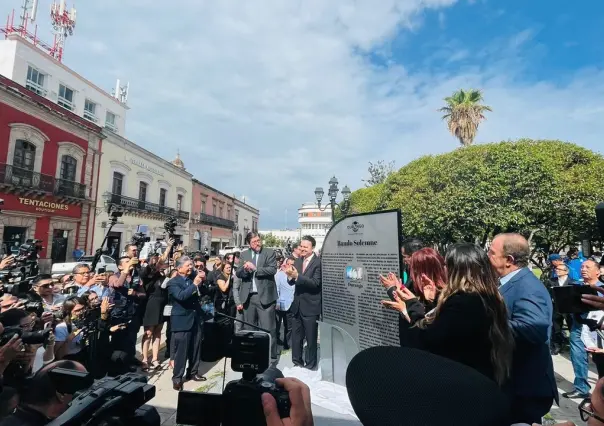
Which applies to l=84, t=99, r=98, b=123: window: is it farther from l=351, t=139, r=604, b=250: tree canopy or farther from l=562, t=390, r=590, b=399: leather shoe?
l=562, t=390, r=590, b=399: leather shoe

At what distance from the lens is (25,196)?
1794 cm

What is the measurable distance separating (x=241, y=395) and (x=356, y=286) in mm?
3075

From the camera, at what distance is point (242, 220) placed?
58.1 meters

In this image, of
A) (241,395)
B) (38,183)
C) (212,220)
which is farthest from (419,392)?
(212,220)

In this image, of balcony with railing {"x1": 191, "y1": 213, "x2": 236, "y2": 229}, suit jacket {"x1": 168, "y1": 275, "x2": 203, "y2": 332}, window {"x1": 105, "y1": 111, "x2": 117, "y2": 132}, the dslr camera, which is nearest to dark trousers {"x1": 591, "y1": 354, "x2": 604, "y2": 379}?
the dslr camera

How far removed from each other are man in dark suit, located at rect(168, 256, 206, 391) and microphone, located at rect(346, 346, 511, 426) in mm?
4358

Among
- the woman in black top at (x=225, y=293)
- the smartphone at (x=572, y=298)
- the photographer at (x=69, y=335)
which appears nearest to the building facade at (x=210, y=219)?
the woman in black top at (x=225, y=293)

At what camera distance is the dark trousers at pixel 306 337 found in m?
5.32

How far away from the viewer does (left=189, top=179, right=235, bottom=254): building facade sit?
3788 centimetres

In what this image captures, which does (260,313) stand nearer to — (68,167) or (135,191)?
(68,167)

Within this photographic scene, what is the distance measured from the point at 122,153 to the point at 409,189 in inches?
821

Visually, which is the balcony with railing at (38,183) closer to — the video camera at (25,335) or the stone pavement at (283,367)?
the stone pavement at (283,367)

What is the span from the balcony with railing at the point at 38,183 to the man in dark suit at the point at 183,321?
688 inches

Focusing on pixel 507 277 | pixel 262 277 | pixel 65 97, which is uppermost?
pixel 65 97
